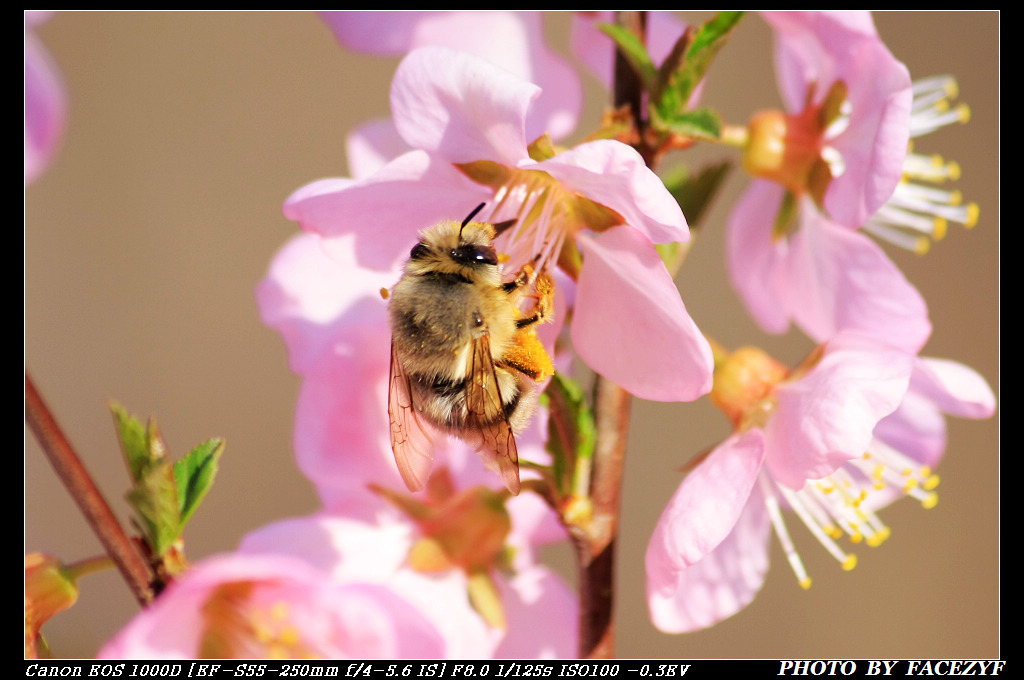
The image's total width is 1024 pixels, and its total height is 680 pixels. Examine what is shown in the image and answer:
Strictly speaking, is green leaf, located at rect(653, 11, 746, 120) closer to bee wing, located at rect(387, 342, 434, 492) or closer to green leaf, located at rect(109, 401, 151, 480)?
bee wing, located at rect(387, 342, 434, 492)

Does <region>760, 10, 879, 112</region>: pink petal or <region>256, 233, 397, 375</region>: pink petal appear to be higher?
<region>760, 10, 879, 112</region>: pink petal

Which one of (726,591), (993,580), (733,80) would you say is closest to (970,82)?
(733,80)

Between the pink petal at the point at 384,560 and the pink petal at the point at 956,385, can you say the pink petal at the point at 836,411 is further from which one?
the pink petal at the point at 384,560

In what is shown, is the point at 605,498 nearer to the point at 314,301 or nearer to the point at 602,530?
the point at 602,530

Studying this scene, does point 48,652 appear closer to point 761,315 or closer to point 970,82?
point 761,315

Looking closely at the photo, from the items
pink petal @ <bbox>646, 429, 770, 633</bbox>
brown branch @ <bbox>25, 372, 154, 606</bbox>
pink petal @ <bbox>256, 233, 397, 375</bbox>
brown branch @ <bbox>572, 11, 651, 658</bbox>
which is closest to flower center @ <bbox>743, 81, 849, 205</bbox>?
brown branch @ <bbox>572, 11, 651, 658</bbox>

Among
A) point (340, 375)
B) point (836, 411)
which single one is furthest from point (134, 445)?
point (836, 411)
